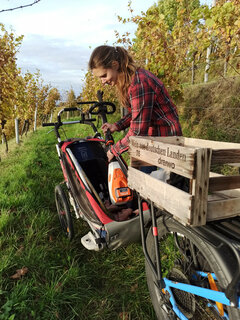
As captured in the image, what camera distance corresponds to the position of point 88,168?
322cm

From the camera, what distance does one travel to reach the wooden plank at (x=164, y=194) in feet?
3.52

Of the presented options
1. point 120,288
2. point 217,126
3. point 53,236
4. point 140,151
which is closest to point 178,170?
point 140,151

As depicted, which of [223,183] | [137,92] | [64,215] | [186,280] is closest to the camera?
[223,183]

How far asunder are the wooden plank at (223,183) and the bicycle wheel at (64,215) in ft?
6.58

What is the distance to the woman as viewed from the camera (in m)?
2.00

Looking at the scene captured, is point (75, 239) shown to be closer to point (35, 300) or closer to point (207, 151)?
point (35, 300)

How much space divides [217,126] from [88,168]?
12.3 feet

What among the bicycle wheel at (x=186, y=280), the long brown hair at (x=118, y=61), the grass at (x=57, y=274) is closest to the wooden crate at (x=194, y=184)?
the bicycle wheel at (x=186, y=280)

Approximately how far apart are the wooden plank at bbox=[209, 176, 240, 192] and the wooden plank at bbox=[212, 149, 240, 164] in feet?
0.33

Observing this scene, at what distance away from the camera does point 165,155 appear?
121 cm

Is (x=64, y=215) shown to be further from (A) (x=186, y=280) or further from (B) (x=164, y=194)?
(B) (x=164, y=194)

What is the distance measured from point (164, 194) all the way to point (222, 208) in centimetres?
29

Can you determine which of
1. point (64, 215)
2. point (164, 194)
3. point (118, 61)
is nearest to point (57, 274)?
point (64, 215)

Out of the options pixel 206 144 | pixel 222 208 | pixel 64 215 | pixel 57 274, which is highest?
pixel 206 144
